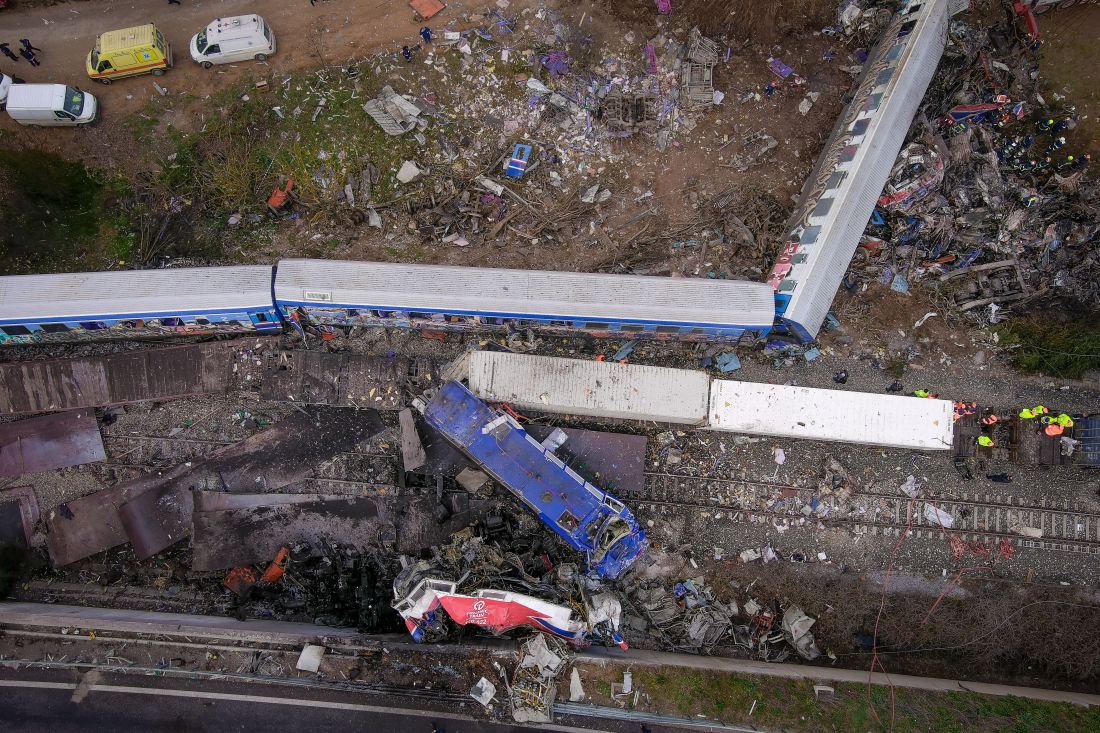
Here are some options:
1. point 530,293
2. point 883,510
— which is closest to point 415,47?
point 530,293

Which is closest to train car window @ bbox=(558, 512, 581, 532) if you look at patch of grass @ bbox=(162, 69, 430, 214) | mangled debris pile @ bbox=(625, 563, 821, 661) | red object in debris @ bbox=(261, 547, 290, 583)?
mangled debris pile @ bbox=(625, 563, 821, 661)

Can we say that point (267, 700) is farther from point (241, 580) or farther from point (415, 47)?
point (415, 47)

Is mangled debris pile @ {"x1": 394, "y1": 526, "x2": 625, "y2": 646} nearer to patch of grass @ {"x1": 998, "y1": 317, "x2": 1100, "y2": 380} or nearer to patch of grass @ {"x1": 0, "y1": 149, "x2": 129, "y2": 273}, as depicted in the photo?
patch of grass @ {"x1": 998, "y1": 317, "x2": 1100, "y2": 380}

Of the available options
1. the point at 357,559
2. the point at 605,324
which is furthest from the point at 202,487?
the point at 605,324

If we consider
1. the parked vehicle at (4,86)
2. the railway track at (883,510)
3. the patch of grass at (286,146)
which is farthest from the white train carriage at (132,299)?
the railway track at (883,510)

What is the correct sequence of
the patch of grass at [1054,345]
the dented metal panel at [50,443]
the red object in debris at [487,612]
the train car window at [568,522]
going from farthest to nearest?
the patch of grass at [1054,345], the dented metal panel at [50,443], the train car window at [568,522], the red object in debris at [487,612]

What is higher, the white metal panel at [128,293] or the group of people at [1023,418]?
the white metal panel at [128,293]

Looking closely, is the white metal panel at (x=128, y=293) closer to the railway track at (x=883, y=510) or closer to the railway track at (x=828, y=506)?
the railway track at (x=828, y=506)
